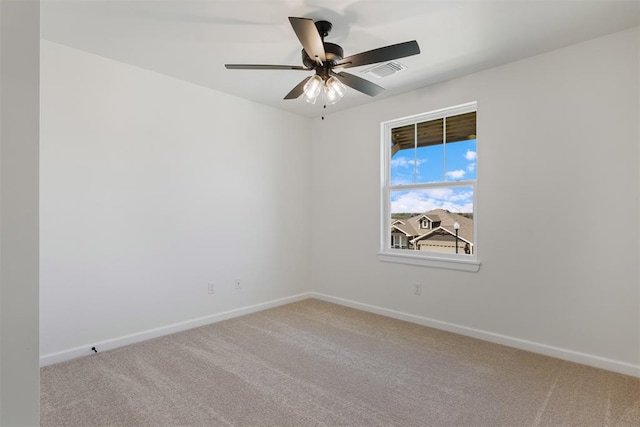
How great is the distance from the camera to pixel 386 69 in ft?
10.1

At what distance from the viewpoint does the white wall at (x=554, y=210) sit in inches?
99.7

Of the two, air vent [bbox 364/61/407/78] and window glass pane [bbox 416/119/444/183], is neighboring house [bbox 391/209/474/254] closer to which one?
window glass pane [bbox 416/119/444/183]

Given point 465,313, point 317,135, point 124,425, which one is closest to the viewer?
point 124,425

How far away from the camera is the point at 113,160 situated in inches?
119

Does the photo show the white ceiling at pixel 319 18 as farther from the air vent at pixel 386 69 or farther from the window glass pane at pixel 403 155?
the window glass pane at pixel 403 155

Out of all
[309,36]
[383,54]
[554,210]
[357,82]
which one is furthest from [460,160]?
[309,36]

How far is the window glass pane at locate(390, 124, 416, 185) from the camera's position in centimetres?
390

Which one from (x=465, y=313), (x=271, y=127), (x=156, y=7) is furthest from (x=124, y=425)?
(x=271, y=127)

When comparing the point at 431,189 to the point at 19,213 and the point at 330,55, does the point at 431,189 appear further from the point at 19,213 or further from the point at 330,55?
the point at 19,213

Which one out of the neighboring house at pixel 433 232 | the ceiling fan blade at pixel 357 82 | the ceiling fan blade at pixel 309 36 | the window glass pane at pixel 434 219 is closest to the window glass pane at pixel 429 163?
the window glass pane at pixel 434 219

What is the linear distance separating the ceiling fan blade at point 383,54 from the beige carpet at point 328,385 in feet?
7.29

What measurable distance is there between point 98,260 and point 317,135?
3.05 m

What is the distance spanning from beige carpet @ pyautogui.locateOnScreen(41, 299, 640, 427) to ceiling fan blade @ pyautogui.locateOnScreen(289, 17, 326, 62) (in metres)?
2.25

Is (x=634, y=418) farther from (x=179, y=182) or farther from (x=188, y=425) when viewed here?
(x=179, y=182)
